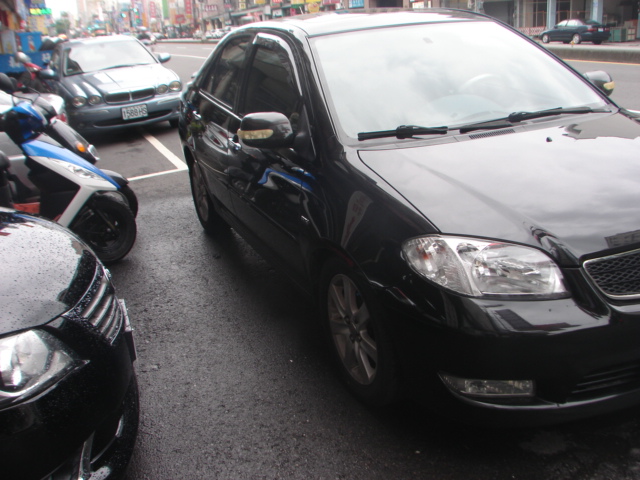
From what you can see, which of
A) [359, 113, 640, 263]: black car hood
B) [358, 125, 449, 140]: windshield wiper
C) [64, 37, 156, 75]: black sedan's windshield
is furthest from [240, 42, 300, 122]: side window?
[64, 37, 156, 75]: black sedan's windshield

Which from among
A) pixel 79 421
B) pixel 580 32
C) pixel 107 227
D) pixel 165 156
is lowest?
pixel 165 156

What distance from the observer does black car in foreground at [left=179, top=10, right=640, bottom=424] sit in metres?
2.18

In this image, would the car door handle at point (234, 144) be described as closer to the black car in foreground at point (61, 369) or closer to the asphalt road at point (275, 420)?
the asphalt road at point (275, 420)

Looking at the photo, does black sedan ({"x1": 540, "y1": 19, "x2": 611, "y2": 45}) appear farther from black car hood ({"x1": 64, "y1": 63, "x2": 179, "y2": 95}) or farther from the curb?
black car hood ({"x1": 64, "y1": 63, "x2": 179, "y2": 95})

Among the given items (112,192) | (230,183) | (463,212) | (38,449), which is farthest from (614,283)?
(112,192)

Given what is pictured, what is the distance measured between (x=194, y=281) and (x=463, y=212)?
8.70ft

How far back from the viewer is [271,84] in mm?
3625

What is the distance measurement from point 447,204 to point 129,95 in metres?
8.98

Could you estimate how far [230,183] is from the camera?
4109mm

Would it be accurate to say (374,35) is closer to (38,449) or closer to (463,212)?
(463,212)

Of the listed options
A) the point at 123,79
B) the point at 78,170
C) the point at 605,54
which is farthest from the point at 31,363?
the point at 605,54

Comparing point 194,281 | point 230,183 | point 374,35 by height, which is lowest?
point 194,281

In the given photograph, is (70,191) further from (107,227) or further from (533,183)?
(533,183)

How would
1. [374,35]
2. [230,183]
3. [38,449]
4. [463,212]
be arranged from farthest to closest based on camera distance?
[230,183] < [374,35] < [463,212] < [38,449]
